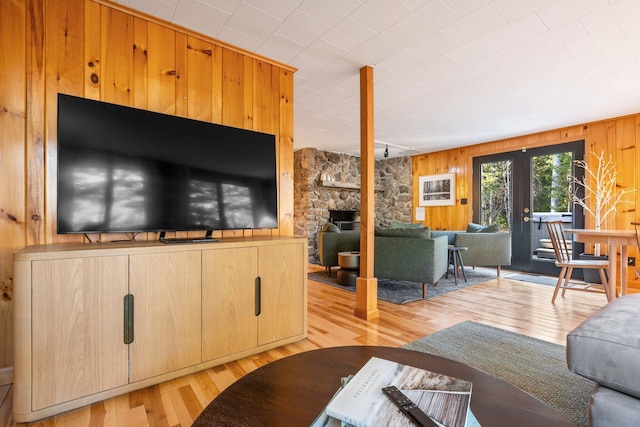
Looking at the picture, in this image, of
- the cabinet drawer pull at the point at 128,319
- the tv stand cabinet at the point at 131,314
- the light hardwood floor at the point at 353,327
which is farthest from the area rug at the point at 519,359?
the cabinet drawer pull at the point at 128,319

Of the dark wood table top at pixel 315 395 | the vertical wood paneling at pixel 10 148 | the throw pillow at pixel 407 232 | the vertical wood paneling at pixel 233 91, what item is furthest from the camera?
the throw pillow at pixel 407 232

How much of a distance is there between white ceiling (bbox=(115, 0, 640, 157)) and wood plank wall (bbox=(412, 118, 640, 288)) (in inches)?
12.2

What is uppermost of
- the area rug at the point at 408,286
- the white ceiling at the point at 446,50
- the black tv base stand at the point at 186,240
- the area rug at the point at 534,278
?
the white ceiling at the point at 446,50

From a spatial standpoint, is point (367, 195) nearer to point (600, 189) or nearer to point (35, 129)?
point (35, 129)

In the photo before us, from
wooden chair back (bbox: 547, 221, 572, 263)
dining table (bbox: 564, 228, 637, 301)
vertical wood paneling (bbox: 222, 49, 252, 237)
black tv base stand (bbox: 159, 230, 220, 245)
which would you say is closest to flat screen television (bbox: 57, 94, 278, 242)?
black tv base stand (bbox: 159, 230, 220, 245)

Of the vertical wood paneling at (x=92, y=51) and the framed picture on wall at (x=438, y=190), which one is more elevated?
the vertical wood paneling at (x=92, y=51)

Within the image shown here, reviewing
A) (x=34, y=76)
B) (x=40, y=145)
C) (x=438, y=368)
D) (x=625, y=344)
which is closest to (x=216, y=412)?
(x=438, y=368)

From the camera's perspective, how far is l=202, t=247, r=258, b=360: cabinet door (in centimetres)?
180

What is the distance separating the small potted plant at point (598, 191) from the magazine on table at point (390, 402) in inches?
185

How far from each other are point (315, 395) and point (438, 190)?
6.16 metres

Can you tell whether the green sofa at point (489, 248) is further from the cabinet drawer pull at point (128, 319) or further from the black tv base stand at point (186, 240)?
the cabinet drawer pull at point (128, 319)

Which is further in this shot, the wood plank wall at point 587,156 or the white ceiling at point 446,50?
the wood plank wall at point 587,156

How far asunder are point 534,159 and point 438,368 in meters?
5.40

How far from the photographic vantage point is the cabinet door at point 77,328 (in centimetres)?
136
